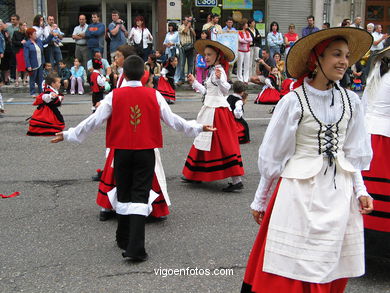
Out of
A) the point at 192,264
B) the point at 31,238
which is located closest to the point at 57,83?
the point at 31,238

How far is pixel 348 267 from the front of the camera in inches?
122

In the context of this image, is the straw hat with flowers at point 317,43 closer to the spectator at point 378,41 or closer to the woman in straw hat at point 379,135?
the woman in straw hat at point 379,135

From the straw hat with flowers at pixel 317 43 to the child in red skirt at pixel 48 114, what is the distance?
696cm

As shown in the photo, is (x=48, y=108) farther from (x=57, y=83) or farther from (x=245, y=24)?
(x=245, y=24)

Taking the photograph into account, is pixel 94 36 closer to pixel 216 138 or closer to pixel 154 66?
pixel 154 66

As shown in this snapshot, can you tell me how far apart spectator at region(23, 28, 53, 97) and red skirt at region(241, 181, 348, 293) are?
1255 cm

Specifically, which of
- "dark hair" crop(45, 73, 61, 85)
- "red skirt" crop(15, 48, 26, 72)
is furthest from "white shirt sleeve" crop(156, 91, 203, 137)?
"red skirt" crop(15, 48, 26, 72)

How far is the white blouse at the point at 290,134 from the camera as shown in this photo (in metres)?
3.16

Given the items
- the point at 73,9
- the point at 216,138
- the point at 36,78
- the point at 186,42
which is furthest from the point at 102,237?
the point at 73,9

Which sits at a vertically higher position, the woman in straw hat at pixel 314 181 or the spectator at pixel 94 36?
the spectator at pixel 94 36

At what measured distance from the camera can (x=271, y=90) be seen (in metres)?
13.3

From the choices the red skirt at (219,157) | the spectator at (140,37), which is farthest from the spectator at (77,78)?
the red skirt at (219,157)

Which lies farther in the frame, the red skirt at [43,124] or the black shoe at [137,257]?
the red skirt at [43,124]

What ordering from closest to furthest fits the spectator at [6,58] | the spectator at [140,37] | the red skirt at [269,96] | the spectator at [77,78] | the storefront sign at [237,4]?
the red skirt at [269,96] < the spectator at [6,58] < the spectator at [77,78] < the spectator at [140,37] < the storefront sign at [237,4]
